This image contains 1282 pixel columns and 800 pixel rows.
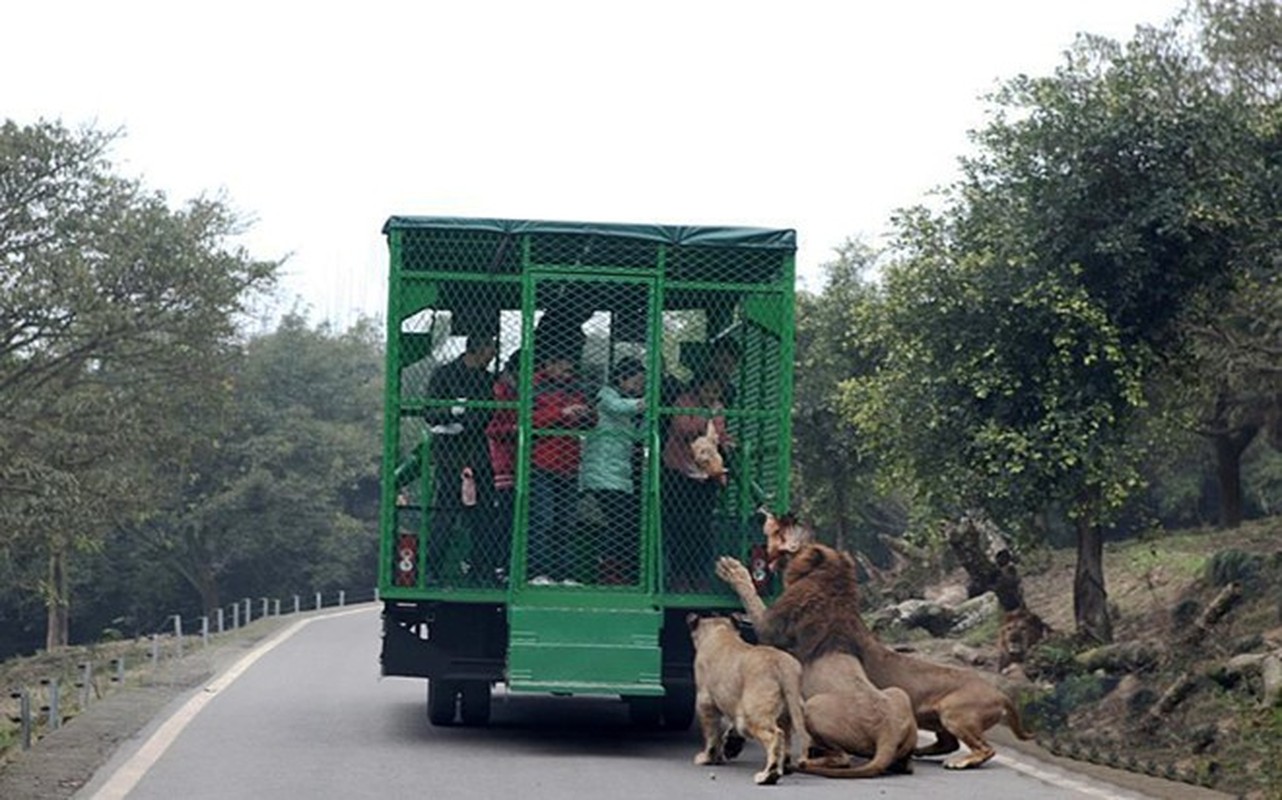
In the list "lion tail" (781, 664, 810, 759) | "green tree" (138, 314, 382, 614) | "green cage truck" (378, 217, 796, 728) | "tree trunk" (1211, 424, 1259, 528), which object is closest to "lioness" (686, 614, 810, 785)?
"lion tail" (781, 664, 810, 759)

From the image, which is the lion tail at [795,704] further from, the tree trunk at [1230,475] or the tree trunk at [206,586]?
the tree trunk at [206,586]

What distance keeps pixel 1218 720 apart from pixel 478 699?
5576 mm

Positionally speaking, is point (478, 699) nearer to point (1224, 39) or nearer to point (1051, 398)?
point (1051, 398)

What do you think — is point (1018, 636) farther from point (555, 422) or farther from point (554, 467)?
point (555, 422)

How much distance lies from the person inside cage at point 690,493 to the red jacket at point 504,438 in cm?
104

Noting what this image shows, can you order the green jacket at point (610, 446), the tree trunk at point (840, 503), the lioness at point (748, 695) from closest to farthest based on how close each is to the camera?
1. the lioness at point (748, 695)
2. the green jacket at point (610, 446)
3. the tree trunk at point (840, 503)

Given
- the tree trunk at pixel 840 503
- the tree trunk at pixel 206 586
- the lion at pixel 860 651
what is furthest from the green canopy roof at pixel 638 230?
the tree trunk at pixel 206 586

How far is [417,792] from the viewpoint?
11930 mm

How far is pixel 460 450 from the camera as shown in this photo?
1459cm

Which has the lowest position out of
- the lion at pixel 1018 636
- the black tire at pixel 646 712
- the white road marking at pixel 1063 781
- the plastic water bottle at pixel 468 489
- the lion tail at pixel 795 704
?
the white road marking at pixel 1063 781

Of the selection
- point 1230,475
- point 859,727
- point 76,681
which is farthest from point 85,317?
point 859,727

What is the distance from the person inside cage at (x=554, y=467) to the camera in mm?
14383

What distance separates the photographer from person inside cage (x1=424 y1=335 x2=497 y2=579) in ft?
47.5

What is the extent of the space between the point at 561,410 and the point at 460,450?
2.55 ft
